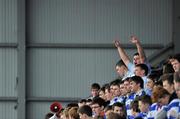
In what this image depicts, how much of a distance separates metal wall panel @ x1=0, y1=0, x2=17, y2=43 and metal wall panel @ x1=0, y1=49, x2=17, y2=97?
0.40 metres

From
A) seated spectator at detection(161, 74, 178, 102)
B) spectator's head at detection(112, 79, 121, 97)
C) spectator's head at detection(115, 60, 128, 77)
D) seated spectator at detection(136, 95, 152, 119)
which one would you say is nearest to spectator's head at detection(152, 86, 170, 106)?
seated spectator at detection(161, 74, 178, 102)

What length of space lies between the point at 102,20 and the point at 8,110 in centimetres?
367

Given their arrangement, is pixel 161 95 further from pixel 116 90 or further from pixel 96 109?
pixel 116 90

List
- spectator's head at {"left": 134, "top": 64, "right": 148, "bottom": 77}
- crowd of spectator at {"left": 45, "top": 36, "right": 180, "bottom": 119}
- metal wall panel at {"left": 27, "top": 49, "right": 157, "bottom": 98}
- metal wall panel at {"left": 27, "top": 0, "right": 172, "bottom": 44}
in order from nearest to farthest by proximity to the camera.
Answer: crowd of spectator at {"left": 45, "top": 36, "right": 180, "bottom": 119} < spectator's head at {"left": 134, "top": 64, "right": 148, "bottom": 77} < metal wall panel at {"left": 27, "top": 0, "right": 172, "bottom": 44} < metal wall panel at {"left": 27, "top": 49, "right": 157, "bottom": 98}

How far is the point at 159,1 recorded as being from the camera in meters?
20.0

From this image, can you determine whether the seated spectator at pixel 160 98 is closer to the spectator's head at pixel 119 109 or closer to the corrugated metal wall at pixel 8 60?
the spectator's head at pixel 119 109

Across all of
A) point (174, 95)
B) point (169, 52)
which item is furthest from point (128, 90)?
point (169, 52)

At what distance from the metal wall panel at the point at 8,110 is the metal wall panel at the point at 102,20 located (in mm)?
2068

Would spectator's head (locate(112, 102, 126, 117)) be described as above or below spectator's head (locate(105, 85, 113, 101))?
below

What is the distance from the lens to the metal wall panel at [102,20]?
65.6 feet

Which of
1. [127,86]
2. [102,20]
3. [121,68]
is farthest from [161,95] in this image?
[102,20]

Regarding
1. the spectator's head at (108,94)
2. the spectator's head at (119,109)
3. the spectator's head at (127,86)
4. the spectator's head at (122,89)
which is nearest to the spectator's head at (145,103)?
the spectator's head at (119,109)

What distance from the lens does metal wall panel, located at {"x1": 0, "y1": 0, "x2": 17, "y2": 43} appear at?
20344 mm

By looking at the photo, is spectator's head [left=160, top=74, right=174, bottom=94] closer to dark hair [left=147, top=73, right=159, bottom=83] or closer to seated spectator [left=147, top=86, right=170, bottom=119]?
seated spectator [left=147, top=86, right=170, bottom=119]
